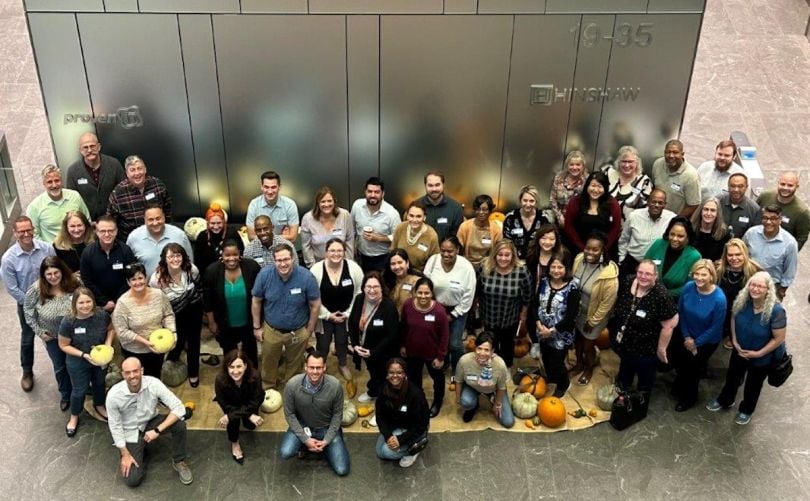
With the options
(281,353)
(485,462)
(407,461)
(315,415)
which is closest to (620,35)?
(485,462)

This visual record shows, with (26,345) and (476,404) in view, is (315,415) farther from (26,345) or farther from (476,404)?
(26,345)

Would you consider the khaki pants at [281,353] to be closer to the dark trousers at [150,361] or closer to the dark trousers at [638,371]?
the dark trousers at [150,361]

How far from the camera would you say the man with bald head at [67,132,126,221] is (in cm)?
870

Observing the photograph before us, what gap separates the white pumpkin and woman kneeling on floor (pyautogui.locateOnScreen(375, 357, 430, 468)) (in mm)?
3201

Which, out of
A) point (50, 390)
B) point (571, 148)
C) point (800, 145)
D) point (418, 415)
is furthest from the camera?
point (800, 145)

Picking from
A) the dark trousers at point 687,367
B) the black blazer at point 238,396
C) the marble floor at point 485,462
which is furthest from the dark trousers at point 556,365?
the black blazer at point 238,396

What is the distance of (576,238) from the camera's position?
27.8 feet

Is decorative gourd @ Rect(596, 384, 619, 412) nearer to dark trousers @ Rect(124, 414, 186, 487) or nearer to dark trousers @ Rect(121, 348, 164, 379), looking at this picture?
dark trousers @ Rect(124, 414, 186, 487)

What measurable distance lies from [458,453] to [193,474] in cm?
223

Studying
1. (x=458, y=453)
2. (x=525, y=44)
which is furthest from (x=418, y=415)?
(x=525, y=44)

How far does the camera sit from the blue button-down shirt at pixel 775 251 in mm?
7996

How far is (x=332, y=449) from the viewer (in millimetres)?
7445

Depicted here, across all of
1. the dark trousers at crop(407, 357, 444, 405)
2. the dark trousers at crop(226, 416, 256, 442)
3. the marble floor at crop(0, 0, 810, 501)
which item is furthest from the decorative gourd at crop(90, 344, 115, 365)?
the dark trousers at crop(407, 357, 444, 405)

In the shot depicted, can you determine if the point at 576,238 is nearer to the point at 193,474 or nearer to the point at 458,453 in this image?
the point at 458,453
